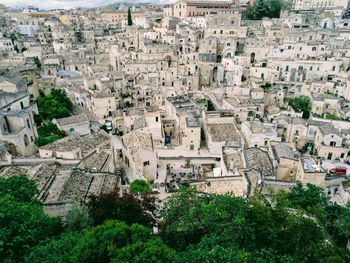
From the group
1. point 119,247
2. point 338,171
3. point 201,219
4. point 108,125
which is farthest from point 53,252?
point 108,125

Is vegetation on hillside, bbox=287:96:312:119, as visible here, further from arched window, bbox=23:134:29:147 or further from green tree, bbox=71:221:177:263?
arched window, bbox=23:134:29:147

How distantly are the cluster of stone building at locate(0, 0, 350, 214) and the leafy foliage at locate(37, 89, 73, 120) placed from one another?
2.38 meters

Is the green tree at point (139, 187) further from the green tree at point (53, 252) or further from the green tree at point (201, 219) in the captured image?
the green tree at point (53, 252)

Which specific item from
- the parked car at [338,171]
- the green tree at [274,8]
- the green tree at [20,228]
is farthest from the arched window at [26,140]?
the green tree at [274,8]

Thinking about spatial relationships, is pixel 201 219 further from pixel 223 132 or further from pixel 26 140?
pixel 26 140

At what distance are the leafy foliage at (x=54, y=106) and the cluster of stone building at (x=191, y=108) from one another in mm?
2384

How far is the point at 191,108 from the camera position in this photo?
130 ft

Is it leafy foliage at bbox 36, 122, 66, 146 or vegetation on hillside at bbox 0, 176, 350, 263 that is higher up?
vegetation on hillside at bbox 0, 176, 350, 263

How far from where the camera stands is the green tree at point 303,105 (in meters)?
44.4

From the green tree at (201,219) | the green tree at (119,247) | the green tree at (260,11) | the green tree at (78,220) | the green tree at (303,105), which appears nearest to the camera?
the green tree at (119,247)

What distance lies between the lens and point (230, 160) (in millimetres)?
28703

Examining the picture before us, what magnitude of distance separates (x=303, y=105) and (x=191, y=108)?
18.7 metres

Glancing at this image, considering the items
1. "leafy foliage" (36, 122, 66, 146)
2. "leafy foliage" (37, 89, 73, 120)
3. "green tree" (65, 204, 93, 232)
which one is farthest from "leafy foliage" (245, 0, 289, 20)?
"green tree" (65, 204, 93, 232)

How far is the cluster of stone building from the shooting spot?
1017 inches
